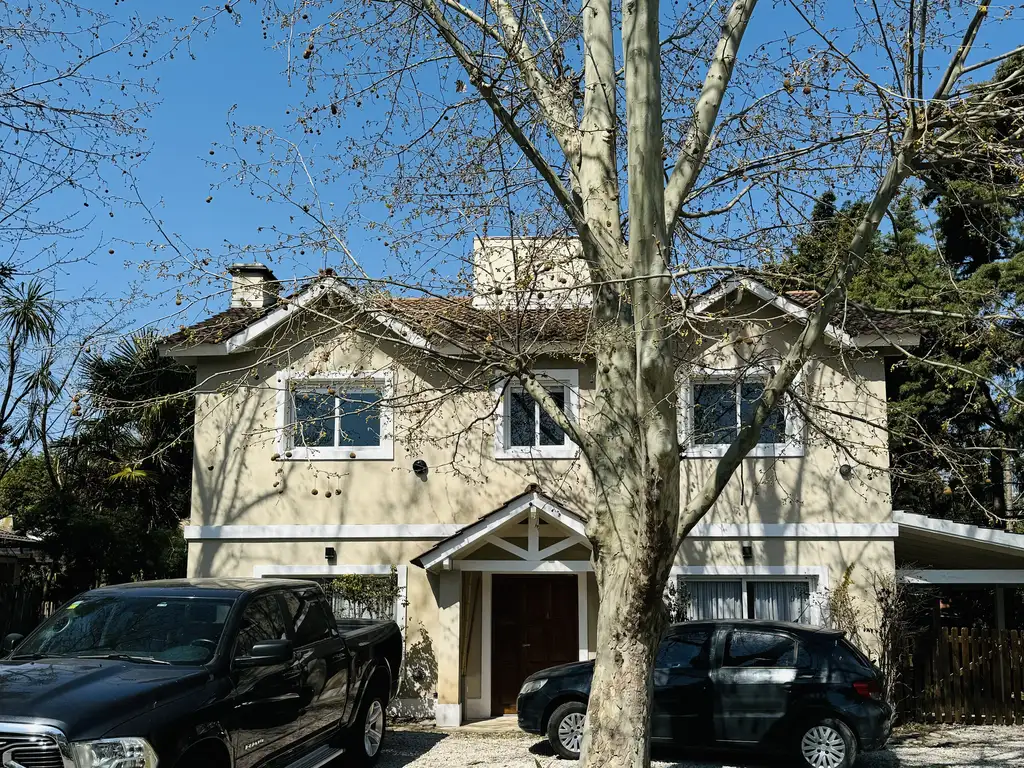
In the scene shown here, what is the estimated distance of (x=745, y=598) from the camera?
14.9 metres

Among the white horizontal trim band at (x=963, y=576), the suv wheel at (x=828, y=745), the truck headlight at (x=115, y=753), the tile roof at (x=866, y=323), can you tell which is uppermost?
the tile roof at (x=866, y=323)

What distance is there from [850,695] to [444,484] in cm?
671

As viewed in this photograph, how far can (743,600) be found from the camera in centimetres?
1487

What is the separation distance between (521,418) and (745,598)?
4.28m

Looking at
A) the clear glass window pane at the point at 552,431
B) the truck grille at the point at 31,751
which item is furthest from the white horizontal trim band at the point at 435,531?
the truck grille at the point at 31,751

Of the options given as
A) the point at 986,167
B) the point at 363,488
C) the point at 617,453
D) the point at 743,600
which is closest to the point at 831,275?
the point at 986,167

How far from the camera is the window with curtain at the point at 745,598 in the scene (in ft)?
48.6

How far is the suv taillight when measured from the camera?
10.9 metres

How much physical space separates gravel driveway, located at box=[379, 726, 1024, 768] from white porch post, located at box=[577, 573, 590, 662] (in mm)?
1610

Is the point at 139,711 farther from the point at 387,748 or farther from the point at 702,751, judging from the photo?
the point at 702,751

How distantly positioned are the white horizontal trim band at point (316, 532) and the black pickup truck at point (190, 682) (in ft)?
15.5

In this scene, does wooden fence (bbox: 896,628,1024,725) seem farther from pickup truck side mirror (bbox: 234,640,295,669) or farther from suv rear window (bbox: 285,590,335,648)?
pickup truck side mirror (bbox: 234,640,295,669)

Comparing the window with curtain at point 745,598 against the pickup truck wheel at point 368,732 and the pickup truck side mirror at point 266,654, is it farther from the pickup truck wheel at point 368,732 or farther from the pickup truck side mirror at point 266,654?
the pickup truck side mirror at point 266,654

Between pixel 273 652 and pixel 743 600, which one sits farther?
pixel 743 600
